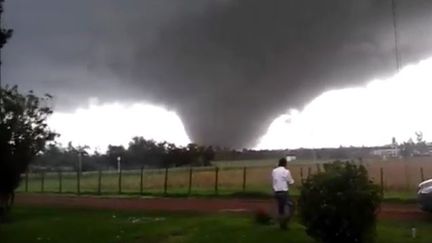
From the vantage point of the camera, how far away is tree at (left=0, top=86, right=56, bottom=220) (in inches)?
1168

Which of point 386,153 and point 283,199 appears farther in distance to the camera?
point 386,153

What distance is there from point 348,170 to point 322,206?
105cm

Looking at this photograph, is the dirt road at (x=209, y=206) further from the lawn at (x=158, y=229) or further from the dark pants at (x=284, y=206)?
the dark pants at (x=284, y=206)

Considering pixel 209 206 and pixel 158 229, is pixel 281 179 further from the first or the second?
pixel 209 206

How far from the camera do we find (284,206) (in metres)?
18.5

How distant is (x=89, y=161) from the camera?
117 meters

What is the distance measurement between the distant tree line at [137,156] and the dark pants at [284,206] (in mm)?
71085

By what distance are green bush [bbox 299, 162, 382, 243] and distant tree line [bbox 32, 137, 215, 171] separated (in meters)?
73.7

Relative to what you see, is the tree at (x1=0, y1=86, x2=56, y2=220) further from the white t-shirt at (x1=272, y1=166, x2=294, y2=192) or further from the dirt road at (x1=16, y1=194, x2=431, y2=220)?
the white t-shirt at (x1=272, y1=166, x2=294, y2=192)

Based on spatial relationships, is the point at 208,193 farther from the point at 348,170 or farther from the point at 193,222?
the point at 348,170

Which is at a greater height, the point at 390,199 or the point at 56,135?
the point at 56,135

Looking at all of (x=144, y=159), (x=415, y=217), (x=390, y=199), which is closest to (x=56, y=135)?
(x=390, y=199)

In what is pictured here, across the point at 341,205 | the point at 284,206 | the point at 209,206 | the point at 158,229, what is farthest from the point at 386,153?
the point at 341,205

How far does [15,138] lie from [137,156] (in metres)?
85.7
